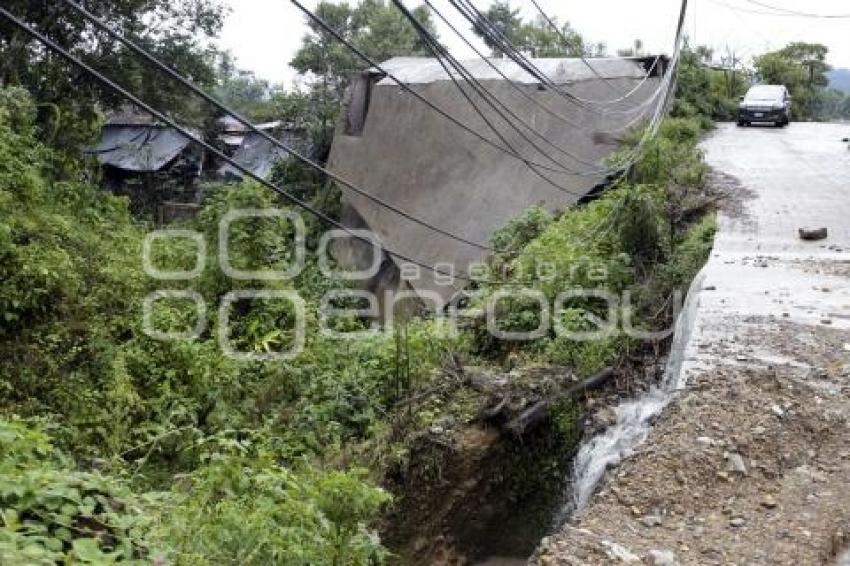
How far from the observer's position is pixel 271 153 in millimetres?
20844

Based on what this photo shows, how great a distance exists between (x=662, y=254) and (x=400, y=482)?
5.03 metres

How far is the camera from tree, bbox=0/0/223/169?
480 inches

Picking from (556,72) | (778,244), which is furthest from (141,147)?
(778,244)

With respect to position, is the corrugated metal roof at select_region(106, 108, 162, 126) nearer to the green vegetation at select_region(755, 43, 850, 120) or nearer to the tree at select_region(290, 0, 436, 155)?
the tree at select_region(290, 0, 436, 155)

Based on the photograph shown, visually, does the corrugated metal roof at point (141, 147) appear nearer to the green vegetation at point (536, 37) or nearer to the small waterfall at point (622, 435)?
the green vegetation at point (536, 37)

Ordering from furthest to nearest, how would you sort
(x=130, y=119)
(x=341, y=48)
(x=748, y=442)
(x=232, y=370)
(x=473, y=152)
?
(x=130, y=119)
(x=341, y=48)
(x=473, y=152)
(x=232, y=370)
(x=748, y=442)

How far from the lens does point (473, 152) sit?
48.5 ft

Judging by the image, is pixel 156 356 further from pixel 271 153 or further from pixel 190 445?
pixel 271 153

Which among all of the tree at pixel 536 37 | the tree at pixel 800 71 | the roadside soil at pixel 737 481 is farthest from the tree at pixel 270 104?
the tree at pixel 800 71

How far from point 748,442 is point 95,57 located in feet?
41.4

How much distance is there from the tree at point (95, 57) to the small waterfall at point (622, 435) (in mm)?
9273

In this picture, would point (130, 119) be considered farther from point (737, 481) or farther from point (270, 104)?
point (737, 481)

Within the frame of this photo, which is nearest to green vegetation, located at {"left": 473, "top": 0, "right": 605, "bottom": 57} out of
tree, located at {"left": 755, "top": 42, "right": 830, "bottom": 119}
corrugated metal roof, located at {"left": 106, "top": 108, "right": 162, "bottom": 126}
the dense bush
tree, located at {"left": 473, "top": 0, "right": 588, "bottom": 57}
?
tree, located at {"left": 473, "top": 0, "right": 588, "bottom": 57}

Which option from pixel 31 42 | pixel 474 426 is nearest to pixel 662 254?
pixel 474 426
